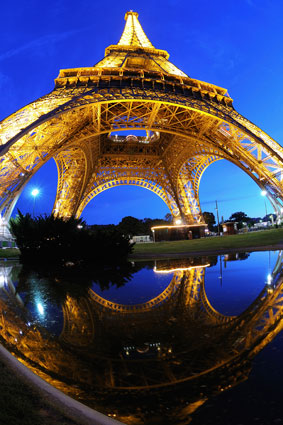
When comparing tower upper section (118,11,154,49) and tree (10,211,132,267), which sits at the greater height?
tower upper section (118,11,154,49)

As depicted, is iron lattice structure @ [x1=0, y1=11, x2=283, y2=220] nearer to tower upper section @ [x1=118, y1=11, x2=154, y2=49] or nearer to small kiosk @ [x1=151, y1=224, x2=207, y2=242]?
tower upper section @ [x1=118, y1=11, x2=154, y2=49]

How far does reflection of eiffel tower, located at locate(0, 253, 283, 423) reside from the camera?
2031mm

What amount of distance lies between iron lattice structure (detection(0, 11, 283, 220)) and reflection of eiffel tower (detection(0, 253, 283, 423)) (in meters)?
15.3

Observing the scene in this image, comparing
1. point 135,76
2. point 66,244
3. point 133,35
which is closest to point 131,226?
point 133,35

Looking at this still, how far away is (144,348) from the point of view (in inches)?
114

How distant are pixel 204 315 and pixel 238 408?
222cm

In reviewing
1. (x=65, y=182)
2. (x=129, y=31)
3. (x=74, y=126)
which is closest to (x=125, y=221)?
(x=65, y=182)

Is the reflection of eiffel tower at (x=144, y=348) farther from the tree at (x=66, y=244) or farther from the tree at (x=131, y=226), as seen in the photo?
the tree at (x=131, y=226)

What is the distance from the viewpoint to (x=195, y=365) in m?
2.41

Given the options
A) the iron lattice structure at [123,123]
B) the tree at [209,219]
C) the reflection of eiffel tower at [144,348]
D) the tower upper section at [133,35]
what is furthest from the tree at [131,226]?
the reflection of eiffel tower at [144,348]

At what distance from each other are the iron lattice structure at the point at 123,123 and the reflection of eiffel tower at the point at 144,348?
15.3 meters

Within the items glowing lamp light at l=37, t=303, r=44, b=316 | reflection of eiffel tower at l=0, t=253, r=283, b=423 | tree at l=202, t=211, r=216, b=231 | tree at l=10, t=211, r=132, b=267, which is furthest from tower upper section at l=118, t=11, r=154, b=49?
tree at l=202, t=211, r=216, b=231

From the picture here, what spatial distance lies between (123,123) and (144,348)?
79.6 feet

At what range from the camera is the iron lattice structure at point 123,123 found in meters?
19.0
